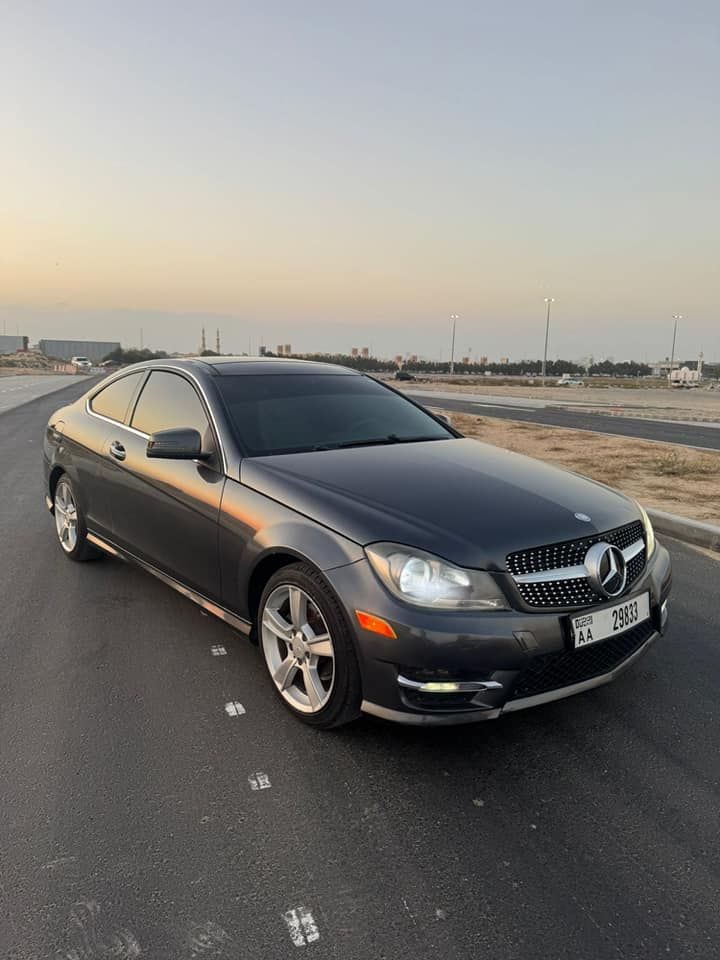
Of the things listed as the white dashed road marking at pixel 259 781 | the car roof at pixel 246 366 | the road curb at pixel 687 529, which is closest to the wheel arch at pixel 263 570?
the white dashed road marking at pixel 259 781

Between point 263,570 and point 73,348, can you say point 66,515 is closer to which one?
point 263,570

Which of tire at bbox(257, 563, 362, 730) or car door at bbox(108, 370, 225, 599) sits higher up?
car door at bbox(108, 370, 225, 599)

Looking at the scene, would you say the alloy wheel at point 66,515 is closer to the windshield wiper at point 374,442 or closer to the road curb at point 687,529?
the windshield wiper at point 374,442

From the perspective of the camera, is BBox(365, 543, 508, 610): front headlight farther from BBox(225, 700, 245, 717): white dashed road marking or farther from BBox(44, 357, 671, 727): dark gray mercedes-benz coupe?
BBox(225, 700, 245, 717): white dashed road marking

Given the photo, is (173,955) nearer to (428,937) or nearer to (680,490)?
(428,937)

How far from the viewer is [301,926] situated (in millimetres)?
1973

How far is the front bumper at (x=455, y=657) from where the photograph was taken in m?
2.53

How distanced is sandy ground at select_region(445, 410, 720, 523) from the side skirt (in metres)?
5.30

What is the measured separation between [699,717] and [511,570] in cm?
132

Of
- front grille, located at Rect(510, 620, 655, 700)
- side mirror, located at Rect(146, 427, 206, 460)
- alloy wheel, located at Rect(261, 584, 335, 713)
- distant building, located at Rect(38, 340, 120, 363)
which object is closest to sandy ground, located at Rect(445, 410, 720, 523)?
front grille, located at Rect(510, 620, 655, 700)

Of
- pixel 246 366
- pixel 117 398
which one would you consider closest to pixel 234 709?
pixel 246 366

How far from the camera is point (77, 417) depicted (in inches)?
209

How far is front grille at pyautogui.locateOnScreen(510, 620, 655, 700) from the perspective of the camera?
2609 millimetres

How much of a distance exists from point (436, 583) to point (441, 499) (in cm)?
52
